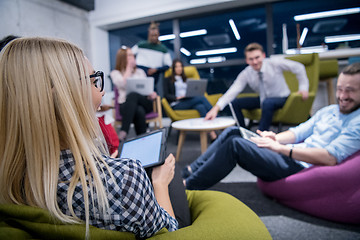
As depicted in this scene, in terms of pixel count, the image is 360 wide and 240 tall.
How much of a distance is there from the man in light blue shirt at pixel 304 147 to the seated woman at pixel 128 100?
1650 mm

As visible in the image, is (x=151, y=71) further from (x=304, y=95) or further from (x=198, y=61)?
(x=304, y=95)

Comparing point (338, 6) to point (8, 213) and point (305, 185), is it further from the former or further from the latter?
point (8, 213)

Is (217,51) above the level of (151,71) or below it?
above

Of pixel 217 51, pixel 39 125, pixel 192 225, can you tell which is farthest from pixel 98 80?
pixel 217 51

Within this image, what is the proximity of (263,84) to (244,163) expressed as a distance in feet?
5.68

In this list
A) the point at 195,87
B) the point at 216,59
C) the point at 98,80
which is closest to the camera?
the point at 98,80

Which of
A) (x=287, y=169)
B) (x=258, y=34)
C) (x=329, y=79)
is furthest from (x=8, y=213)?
(x=258, y=34)

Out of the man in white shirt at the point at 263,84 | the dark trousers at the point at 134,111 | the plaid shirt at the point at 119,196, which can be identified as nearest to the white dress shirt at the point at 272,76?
the man in white shirt at the point at 263,84

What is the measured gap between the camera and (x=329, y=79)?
10.3 ft

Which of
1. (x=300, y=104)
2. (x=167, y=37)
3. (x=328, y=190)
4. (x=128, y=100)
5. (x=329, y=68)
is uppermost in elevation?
(x=167, y=37)

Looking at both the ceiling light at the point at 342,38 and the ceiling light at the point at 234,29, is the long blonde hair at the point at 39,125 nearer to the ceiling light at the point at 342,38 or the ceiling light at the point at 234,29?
the ceiling light at the point at 234,29

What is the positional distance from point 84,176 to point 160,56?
369 cm

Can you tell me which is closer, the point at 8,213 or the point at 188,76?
the point at 8,213

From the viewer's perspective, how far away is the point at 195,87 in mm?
3203
